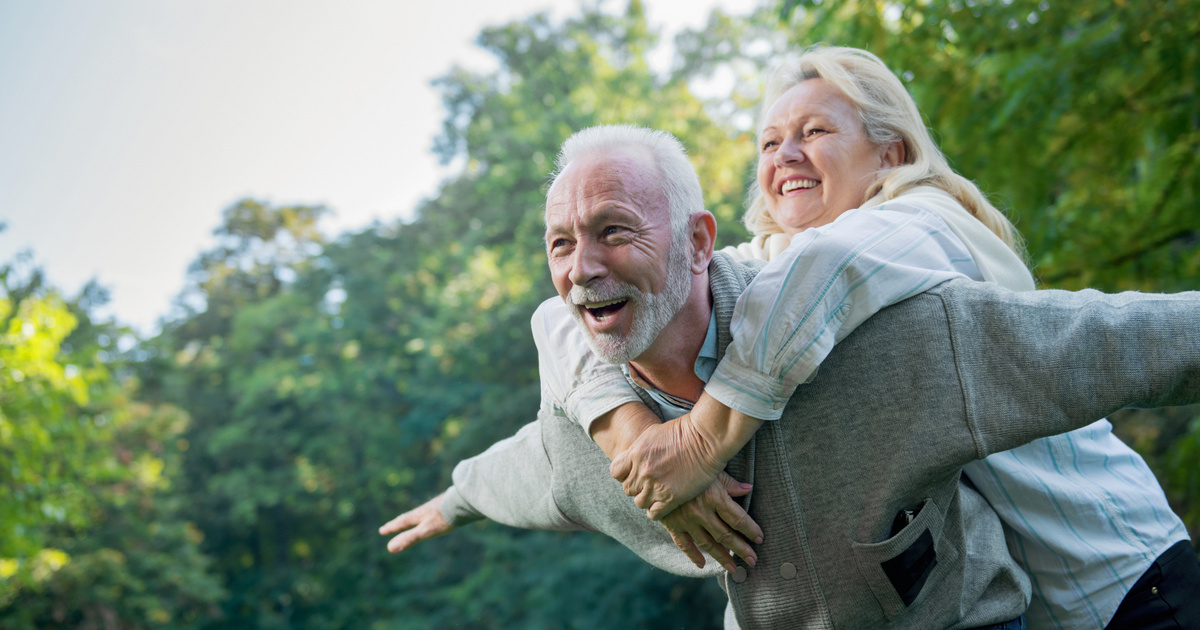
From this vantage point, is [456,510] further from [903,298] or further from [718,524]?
[903,298]

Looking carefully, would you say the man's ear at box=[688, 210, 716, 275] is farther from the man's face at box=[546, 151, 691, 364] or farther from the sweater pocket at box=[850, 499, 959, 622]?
the sweater pocket at box=[850, 499, 959, 622]

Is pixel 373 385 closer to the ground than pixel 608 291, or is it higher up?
higher up

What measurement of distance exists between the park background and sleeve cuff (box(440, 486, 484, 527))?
3.02 meters

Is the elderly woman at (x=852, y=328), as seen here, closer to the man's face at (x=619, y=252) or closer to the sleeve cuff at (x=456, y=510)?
the man's face at (x=619, y=252)

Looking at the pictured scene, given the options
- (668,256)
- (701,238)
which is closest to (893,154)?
(701,238)

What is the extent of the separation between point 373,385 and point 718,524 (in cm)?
1552

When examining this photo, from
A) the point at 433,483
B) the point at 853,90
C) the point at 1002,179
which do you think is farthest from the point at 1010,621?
the point at 433,483

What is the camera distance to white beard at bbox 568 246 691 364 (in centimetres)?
142

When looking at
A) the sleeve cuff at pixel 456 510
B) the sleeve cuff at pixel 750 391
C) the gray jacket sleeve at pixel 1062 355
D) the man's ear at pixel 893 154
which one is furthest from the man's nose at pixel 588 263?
the sleeve cuff at pixel 456 510

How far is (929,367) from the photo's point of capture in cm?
134

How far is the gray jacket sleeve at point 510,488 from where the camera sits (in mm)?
1920

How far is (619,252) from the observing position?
4.63 ft

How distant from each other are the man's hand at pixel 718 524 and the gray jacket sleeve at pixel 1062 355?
0.41m

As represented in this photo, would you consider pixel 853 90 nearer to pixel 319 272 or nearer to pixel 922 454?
pixel 922 454
